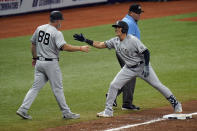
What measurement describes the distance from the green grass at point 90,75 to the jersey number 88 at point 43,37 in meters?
1.42

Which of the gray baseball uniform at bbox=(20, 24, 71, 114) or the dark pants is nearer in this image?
the gray baseball uniform at bbox=(20, 24, 71, 114)

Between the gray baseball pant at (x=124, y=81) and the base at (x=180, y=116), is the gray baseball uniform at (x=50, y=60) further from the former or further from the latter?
the base at (x=180, y=116)

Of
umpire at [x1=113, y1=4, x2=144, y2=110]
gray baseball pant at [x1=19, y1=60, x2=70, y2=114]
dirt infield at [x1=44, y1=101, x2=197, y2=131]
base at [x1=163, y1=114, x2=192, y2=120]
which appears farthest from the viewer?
umpire at [x1=113, y1=4, x2=144, y2=110]

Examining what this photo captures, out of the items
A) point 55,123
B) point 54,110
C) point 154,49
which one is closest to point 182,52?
point 154,49

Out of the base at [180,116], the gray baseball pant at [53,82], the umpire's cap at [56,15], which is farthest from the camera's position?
the gray baseball pant at [53,82]

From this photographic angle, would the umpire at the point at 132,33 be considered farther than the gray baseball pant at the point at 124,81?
Yes

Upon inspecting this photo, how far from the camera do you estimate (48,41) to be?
9.56 metres

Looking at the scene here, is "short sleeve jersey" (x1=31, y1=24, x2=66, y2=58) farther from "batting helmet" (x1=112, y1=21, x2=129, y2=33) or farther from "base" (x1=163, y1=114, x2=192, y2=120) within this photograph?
"base" (x1=163, y1=114, x2=192, y2=120)

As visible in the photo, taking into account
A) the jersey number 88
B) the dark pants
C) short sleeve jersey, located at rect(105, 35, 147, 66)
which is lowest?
the dark pants

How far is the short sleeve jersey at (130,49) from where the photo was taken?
9.52 metres

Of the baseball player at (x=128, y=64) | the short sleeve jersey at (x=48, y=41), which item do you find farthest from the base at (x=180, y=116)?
the short sleeve jersey at (x=48, y=41)

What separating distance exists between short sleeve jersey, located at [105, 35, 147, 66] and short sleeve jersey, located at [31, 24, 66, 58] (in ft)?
3.35

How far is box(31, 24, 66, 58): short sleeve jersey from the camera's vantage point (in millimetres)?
9508

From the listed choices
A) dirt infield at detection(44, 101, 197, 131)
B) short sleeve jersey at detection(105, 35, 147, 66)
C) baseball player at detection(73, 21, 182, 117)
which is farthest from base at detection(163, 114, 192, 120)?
short sleeve jersey at detection(105, 35, 147, 66)
